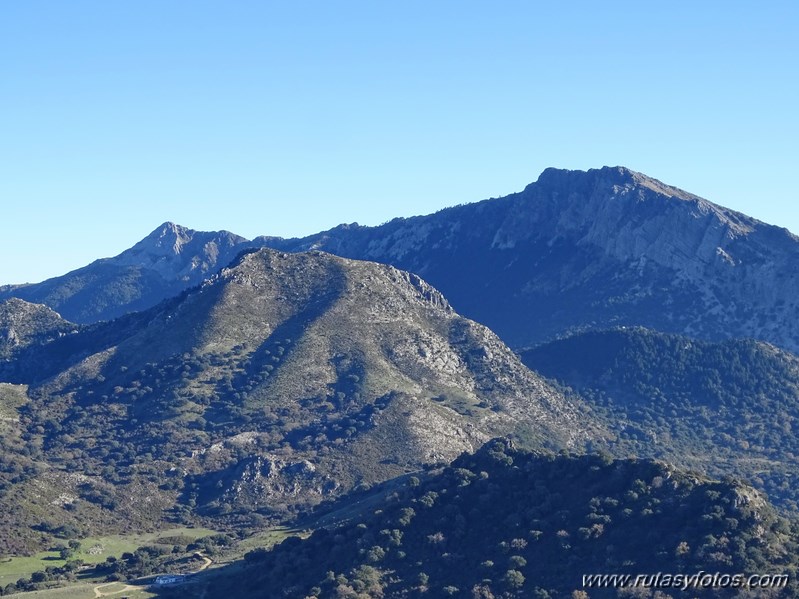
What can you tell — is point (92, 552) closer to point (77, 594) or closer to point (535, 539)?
point (77, 594)

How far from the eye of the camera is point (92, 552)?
148750 mm

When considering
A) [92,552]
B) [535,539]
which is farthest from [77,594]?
[535,539]

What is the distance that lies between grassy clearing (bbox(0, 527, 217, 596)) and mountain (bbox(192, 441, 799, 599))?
2364cm

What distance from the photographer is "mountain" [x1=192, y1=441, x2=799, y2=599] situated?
4011 inches

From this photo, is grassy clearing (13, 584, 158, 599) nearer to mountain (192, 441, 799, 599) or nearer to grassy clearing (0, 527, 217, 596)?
mountain (192, 441, 799, 599)

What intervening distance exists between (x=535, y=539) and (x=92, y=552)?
64.4 m

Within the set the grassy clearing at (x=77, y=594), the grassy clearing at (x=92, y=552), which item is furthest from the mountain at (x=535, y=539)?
the grassy clearing at (x=92, y=552)

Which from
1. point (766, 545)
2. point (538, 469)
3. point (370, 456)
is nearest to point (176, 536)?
point (370, 456)

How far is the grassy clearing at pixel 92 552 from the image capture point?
13788 centimetres

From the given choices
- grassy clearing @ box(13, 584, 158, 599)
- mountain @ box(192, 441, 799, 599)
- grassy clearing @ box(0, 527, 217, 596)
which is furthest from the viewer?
grassy clearing @ box(0, 527, 217, 596)

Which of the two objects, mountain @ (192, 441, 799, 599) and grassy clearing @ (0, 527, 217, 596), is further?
grassy clearing @ (0, 527, 217, 596)

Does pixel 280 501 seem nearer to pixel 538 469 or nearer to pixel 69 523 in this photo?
pixel 69 523

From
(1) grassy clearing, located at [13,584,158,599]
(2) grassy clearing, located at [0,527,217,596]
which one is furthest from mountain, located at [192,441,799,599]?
(2) grassy clearing, located at [0,527,217,596]

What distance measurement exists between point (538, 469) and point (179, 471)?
266ft
